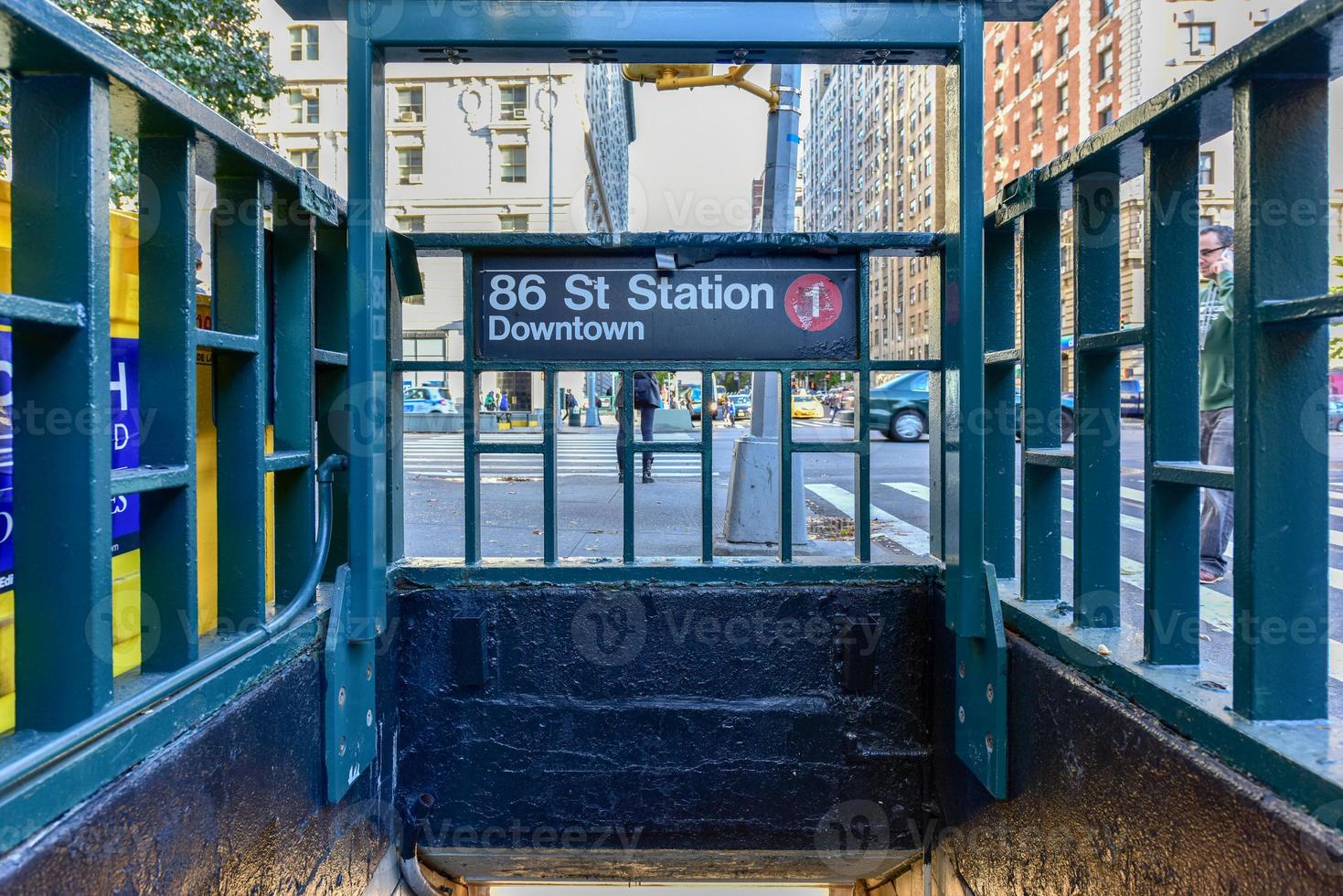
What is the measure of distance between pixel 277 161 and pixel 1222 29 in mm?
42952

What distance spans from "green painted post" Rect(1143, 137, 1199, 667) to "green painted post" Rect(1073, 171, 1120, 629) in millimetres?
240

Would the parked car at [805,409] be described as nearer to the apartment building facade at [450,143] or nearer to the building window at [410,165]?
the apartment building facade at [450,143]

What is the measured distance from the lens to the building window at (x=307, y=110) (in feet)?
116

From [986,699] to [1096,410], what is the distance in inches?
35.3

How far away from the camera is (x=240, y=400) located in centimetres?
206

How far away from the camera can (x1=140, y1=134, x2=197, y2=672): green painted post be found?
5.70ft

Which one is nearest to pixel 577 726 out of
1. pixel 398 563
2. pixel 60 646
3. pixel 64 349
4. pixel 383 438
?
pixel 398 563

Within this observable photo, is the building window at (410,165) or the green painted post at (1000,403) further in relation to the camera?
the building window at (410,165)

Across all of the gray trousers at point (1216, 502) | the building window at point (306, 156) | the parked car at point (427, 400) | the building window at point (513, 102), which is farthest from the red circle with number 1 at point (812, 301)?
the building window at point (513, 102)

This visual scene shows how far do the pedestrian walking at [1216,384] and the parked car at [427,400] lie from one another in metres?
30.9

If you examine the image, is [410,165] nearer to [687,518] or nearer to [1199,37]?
[1199,37]

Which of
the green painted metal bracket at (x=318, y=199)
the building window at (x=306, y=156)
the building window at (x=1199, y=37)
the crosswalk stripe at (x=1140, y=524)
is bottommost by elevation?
the crosswalk stripe at (x=1140, y=524)

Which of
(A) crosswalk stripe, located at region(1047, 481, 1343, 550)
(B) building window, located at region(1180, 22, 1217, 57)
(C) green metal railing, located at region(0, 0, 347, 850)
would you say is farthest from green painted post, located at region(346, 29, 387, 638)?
(B) building window, located at region(1180, 22, 1217, 57)

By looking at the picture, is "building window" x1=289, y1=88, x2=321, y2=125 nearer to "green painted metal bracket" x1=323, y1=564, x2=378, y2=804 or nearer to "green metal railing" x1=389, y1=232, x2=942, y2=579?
"green metal railing" x1=389, y1=232, x2=942, y2=579
